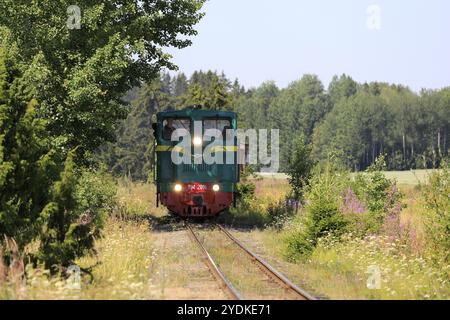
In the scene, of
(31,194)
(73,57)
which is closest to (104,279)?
(31,194)

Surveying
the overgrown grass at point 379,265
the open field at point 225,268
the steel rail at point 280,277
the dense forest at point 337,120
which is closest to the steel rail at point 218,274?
the open field at point 225,268

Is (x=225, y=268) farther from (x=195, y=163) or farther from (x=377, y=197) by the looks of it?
(x=195, y=163)

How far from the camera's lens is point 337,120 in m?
124

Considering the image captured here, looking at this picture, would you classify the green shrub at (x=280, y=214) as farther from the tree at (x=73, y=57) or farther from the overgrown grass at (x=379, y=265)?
the tree at (x=73, y=57)

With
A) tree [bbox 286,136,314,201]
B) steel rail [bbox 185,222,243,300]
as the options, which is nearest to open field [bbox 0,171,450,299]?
steel rail [bbox 185,222,243,300]

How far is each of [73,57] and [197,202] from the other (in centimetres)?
617

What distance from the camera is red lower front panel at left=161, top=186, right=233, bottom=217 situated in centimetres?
2016

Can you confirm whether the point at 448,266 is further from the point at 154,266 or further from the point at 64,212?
the point at 64,212

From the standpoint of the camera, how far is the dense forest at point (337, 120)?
8444 centimetres

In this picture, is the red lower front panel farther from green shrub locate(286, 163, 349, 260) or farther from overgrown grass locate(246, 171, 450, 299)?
green shrub locate(286, 163, 349, 260)

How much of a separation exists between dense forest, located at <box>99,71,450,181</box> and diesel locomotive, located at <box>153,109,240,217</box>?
5483 cm
